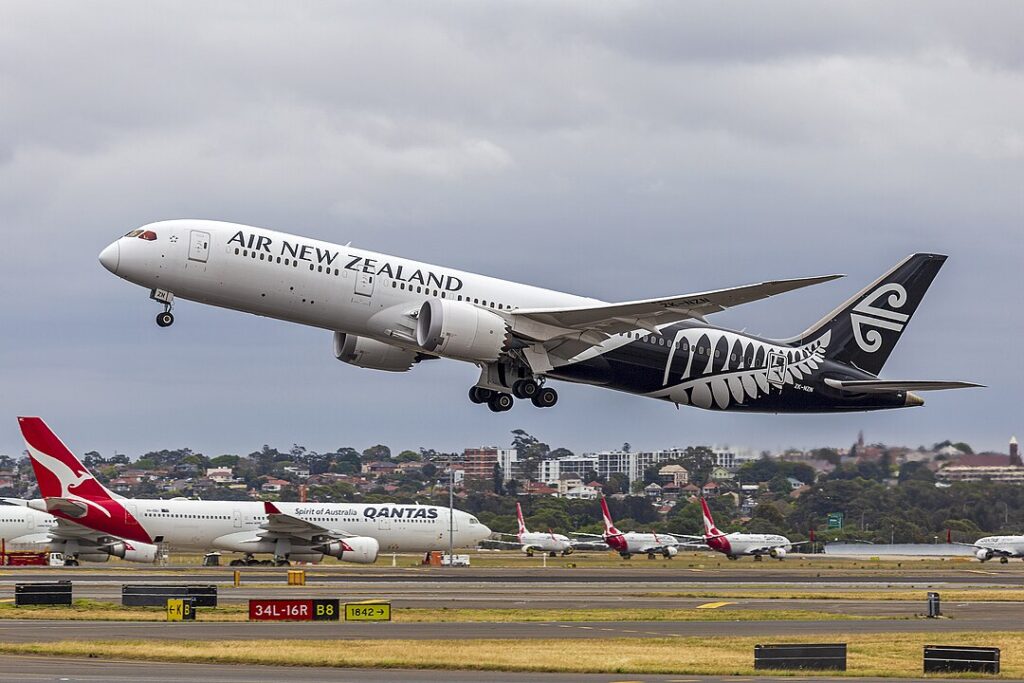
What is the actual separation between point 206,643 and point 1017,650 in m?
24.5

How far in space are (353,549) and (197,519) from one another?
10044 mm

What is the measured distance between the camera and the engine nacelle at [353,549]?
8844cm

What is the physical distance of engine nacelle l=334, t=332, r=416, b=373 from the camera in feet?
192

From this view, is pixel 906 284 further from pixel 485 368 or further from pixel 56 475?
pixel 56 475

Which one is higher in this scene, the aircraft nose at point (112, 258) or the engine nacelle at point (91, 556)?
the aircraft nose at point (112, 258)

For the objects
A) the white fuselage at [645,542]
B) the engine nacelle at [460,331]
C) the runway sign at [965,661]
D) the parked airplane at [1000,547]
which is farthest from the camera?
the white fuselage at [645,542]

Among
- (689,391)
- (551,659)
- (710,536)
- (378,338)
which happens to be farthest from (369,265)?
(710,536)

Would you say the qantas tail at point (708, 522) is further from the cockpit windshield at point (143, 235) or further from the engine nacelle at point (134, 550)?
the cockpit windshield at point (143, 235)

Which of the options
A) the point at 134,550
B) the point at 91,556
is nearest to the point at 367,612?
the point at 134,550

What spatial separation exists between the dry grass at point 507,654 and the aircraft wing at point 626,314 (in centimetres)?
1224

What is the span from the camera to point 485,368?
188 feet

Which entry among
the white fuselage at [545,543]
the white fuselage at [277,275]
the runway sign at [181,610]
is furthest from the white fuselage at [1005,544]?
the runway sign at [181,610]

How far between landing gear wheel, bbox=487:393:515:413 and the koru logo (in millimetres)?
16164

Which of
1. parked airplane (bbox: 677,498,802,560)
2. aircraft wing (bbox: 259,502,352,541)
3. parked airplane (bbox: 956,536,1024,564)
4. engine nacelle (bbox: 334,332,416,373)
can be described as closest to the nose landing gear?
engine nacelle (bbox: 334,332,416,373)
